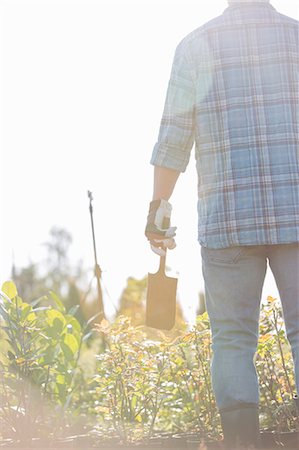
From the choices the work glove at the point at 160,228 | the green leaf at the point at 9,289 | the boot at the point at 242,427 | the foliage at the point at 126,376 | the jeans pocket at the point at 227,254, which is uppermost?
the work glove at the point at 160,228

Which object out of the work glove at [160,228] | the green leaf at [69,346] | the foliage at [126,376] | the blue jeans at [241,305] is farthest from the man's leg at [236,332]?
the green leaf at [69,346]

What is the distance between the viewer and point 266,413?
4.06 meters

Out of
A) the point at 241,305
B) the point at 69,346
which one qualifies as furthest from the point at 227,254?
the point at 69,346

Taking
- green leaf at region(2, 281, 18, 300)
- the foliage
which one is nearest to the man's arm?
the foliage

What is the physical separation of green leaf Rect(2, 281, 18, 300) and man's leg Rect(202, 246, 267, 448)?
4.21 ft

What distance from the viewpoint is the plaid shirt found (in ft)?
9.99

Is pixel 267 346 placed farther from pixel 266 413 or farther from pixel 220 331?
pixel 220 331

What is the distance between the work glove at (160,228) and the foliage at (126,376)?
77cm

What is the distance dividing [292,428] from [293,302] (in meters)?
0.95

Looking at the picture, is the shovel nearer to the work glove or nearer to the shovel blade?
the shovel blade

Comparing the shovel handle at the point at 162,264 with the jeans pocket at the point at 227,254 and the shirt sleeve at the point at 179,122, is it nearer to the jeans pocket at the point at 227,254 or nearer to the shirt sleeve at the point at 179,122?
the jeans pocket at the point at 227,254

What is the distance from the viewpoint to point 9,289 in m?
4.10

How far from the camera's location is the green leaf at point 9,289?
408 centimetres

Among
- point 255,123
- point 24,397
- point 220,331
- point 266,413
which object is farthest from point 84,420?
point 255,123
